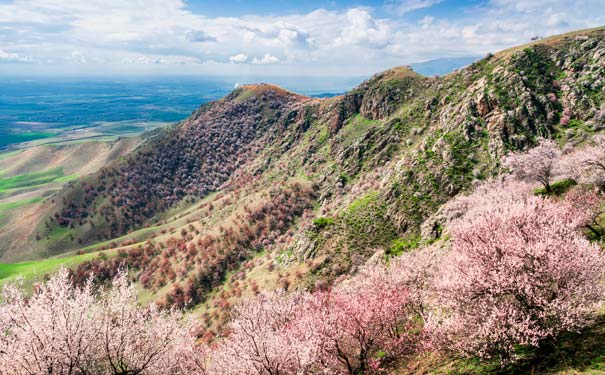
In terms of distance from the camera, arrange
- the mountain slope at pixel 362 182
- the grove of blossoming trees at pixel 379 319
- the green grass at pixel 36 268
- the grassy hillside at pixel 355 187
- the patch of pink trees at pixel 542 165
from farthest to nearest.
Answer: the green grass at pixel 36 268
the mountain slope at pixel 362 182
the grassy hillside at pixel 355 187
the patch of pink trees at pixel 542 165
the grove of blossoming trees at pixel 379 319

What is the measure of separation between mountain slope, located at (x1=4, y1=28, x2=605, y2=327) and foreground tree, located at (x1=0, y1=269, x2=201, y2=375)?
50112 mm

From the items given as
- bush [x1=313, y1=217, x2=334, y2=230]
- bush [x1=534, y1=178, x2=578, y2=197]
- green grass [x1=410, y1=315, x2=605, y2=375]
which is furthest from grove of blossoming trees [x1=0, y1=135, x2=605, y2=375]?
bush [x1=313, y1=217, x2=334, y2=230]

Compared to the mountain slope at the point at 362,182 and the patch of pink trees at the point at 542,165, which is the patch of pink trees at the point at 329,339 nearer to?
the mountain slope at the point at 362,182

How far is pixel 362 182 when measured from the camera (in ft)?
372

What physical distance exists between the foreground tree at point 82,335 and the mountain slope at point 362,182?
164ft

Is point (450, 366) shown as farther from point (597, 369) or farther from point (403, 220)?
point (403, 220)

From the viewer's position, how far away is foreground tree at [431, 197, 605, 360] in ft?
65.0

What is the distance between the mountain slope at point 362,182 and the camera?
80750 mm

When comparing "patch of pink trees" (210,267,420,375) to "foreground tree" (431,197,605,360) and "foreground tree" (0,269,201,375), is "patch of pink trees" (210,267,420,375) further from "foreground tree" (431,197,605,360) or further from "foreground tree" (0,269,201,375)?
"foreground tree" (431,197,605,360)

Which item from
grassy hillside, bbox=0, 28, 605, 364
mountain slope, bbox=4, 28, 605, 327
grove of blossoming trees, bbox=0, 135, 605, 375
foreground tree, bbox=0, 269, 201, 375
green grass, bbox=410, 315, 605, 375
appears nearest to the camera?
green grass, bbox=410, 315, 605, 375

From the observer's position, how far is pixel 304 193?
433ft

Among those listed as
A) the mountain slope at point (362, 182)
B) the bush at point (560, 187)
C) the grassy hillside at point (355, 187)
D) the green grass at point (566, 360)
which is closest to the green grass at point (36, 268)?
the grassy hillside at point (355, 187)

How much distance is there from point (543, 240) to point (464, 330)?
8.07 meters

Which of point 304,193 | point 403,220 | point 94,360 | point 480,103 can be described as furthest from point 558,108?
point 94,360
